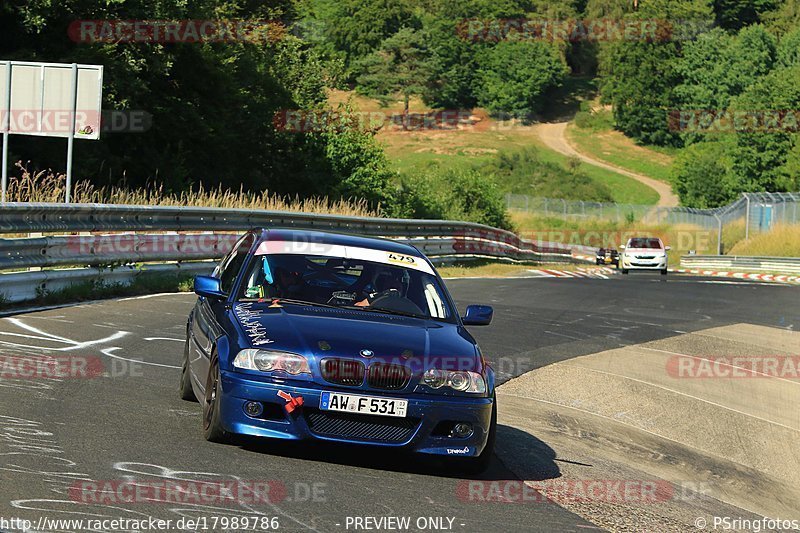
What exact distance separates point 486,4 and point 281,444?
158 m

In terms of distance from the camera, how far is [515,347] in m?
14.4

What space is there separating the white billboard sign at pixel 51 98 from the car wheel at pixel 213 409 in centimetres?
1285

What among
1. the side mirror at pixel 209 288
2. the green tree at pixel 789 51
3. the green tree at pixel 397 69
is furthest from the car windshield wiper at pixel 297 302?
the green tree at pixel 397 69

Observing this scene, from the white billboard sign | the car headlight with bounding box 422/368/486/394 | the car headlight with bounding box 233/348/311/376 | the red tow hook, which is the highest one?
the white billboard sign

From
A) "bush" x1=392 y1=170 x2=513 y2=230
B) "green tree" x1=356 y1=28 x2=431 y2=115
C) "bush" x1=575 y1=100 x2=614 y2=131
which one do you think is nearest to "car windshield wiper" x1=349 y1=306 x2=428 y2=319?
"bush" x1=392 y1=170 x2=513 y2=230

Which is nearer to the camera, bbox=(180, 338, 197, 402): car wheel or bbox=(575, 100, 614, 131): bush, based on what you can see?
bbox=(180, 338, 197, 402): car wheel

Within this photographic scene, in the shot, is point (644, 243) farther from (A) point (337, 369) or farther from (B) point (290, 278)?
(A) point (337, 369)

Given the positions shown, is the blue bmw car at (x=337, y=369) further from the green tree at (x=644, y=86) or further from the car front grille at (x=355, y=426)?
the green tree at (x=644, y=86)

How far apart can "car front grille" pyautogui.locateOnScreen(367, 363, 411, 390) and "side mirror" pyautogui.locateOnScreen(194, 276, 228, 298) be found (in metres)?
1.59

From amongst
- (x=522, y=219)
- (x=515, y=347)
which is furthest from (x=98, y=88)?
(x=522, y=219)

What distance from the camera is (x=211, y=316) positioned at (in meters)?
8.14

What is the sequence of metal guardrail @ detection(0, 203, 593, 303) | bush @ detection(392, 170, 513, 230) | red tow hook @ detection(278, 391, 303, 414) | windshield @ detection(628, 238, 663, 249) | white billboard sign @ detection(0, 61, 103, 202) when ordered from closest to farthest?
red tow hook @ detection(278, 391, 303, 414) < metal guardrail @ detection(0, 203, 593, 303) < white billboard sign @ detection(0, 61, 103, 202) < bush @ detection(392, 170, 513, 230) < windshield @ detection(628, 238, 663, 249)

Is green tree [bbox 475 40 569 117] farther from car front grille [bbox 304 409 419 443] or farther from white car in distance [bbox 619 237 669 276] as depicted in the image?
car front grille [bbox 304 409 419 443]

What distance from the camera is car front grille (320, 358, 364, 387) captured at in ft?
22.7
